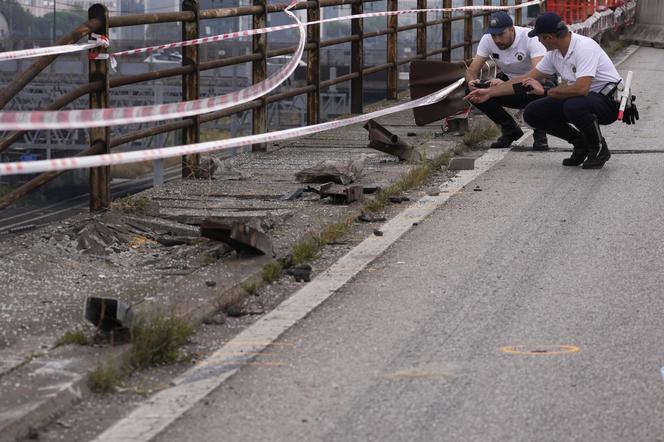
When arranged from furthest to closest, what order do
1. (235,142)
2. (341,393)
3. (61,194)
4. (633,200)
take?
(61,194), (633,200), (235,142), (341,393)

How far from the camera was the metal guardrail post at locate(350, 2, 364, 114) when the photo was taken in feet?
49.0

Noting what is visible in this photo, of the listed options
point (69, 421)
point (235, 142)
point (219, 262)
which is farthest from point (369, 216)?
point (69, 421)

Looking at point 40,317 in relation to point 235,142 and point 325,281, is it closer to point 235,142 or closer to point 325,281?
point 325,281

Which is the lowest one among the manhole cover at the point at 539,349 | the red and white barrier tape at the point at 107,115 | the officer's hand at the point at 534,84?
the manhole cover at the point at 539,349

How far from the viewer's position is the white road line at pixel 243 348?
425cm

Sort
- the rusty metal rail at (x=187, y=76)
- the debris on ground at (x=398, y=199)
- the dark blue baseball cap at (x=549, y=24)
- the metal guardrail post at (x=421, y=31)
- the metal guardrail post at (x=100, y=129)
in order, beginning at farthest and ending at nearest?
1. the metal guardrail post at (x=421, y=31)
2. the dark blue baseball cap at (x=549, y=24)
3. the debris on ground at (x=398, y=199)
4. the metal guardrail post at (x=100, y=129)
5. the rusty metal rail at (x=187, y=76)

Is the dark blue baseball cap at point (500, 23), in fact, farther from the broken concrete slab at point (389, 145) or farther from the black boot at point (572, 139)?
the broken concrete slab at point (389, 145)

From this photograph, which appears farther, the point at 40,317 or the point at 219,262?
the point at 219,262

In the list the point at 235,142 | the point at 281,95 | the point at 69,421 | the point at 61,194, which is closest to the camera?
the point at 69,421

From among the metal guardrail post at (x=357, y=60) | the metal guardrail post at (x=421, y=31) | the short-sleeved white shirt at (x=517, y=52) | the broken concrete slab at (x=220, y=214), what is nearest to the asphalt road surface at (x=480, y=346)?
the broken concrete slab at (x=220, y=214)

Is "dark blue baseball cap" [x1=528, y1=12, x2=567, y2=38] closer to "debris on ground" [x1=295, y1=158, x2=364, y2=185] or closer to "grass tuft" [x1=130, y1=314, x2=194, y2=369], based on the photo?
"debris on ground" [x1=295, y1=158, x2=364, y2=185]

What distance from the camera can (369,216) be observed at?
26.7ft

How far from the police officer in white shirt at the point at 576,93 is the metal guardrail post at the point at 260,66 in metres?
2.14

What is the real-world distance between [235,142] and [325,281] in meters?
1.48
